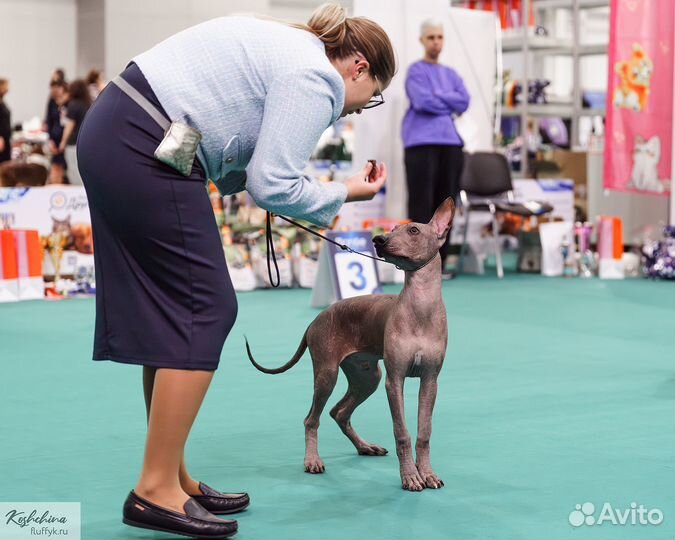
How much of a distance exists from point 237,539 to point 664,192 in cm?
635

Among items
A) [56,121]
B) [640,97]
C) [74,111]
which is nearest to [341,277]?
[640,97]

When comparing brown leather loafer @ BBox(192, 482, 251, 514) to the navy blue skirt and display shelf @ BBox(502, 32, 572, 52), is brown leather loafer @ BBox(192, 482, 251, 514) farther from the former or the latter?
display shelf @ BBox(502, 32, 572, 52)

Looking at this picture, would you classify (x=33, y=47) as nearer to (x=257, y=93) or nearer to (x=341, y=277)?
(x=341, y=277)

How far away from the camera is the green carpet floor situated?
260 cm

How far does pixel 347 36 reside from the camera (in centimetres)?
241

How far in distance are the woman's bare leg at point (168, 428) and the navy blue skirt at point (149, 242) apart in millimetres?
31

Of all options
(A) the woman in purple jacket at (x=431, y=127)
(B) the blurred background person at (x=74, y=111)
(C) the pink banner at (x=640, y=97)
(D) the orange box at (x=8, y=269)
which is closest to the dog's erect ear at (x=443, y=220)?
(D) the orange box at (x=8, y=269)

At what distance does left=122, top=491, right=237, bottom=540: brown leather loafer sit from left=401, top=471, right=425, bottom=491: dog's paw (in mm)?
547

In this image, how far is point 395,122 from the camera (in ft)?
28.0

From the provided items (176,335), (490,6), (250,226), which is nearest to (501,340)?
(250,226)

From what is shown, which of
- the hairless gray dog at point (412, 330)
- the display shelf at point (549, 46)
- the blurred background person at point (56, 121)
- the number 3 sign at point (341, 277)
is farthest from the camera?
the display shelf at point (549, 46)

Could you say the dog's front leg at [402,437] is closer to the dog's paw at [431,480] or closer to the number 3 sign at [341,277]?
the dog's paw at [431,480]

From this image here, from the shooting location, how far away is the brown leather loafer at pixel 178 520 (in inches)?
92.7

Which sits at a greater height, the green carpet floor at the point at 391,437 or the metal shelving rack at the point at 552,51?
the metal shelving rack at the point at 552,51
